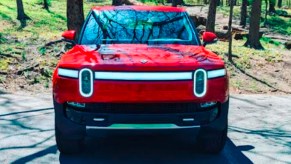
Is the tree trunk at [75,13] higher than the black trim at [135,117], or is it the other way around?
the tree trunk at [75,13]

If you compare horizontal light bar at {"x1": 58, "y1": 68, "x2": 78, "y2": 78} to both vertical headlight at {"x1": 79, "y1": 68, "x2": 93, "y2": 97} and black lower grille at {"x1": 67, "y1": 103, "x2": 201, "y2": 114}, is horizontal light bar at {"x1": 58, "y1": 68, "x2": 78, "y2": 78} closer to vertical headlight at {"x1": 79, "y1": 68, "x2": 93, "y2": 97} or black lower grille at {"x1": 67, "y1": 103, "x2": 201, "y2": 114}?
vertical headlight at {"x1": 79, "y1": 68, "x2": 93, "y2": 97}

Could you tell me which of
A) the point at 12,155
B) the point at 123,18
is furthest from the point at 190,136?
the point at 12,155

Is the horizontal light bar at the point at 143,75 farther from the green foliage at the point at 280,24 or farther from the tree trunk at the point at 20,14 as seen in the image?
the green foliage at the point at 280,24

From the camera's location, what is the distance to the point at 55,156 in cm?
517

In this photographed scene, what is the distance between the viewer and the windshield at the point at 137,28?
5797mm

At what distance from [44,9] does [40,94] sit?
24715 millimetres

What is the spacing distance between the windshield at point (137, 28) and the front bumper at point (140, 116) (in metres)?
1.42

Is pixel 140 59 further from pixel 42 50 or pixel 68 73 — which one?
pixel 42 50

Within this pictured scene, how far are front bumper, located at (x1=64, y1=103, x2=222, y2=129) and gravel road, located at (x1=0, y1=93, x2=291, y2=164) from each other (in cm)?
33

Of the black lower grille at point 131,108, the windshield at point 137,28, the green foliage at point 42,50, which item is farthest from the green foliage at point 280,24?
the black lower grille at point 131,108

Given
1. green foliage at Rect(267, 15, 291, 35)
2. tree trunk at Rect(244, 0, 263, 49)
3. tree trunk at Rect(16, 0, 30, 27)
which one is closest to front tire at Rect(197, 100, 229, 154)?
tree trunk at Rect(244, 0, 263, 49)

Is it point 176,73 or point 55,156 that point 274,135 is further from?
point 55,156

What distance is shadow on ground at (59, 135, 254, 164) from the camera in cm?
512

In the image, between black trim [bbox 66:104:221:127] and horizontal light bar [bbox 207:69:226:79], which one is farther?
horizontal light bar [bbox 207:69:226:79]
